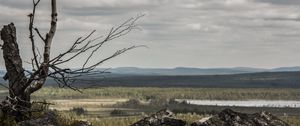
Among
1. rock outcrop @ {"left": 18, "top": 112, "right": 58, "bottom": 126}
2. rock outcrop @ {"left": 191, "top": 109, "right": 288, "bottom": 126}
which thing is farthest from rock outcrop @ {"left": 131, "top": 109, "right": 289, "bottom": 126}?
rock outcrop @ {"left": 18, "top": 112, "right": 58, "bottom": 126}

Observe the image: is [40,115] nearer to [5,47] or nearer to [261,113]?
[5,47]

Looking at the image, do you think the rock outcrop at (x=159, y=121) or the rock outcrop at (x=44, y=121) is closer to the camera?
the rock outcrop at (x=44, y=121)

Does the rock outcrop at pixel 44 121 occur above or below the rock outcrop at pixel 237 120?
above

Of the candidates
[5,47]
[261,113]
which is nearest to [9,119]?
[5,47]

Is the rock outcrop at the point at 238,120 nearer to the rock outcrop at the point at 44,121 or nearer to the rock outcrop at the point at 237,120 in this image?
the rock outcrop at the point at 237,120

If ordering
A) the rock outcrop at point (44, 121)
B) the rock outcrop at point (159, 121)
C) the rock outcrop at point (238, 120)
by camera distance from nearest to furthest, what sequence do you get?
the rock outcrop at point (44, 121)
the rock outcrop at point (238, 120)
the rock outcrop at point (159, 121)

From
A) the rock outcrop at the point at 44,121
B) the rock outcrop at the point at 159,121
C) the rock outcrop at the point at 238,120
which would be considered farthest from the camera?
the rock outcrop at the point at 159,121

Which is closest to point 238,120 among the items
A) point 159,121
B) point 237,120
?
point 237,120

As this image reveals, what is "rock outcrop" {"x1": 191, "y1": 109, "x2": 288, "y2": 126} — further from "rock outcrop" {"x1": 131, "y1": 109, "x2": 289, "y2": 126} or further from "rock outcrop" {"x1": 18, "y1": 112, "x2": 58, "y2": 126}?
"rock outcrop" {"x1": 18, "y1": 112, "x2": 58, "y2": 126}

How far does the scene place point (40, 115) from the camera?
15250mm

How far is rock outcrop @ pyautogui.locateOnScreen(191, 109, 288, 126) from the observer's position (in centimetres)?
1459

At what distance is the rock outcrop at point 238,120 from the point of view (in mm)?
14594

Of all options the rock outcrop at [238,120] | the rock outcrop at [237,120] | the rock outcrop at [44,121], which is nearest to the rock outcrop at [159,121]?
the rock outcrop at [237,120]

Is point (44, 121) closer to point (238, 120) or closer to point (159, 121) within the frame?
point (159, 121)
